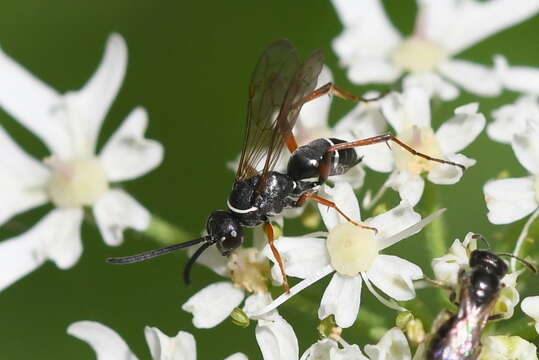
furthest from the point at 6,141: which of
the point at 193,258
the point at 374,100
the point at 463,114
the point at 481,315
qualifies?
the point at 481,315

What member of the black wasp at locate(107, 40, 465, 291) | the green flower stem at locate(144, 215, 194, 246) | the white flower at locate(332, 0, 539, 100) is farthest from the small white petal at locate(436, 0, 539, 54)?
the green flower stem at locate(144, 215, 194, 246)

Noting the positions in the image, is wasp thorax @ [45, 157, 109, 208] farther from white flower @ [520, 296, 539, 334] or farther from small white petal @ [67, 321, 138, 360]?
white flower @ [520, 296, 539, 334]

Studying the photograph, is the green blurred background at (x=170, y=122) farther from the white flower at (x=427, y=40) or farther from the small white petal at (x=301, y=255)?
the small white petal at (x=301, y=255)

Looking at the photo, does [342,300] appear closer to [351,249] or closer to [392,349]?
[351,249]

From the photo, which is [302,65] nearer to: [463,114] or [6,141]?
[463,114]

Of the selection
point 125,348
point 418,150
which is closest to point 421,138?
point 418,150
